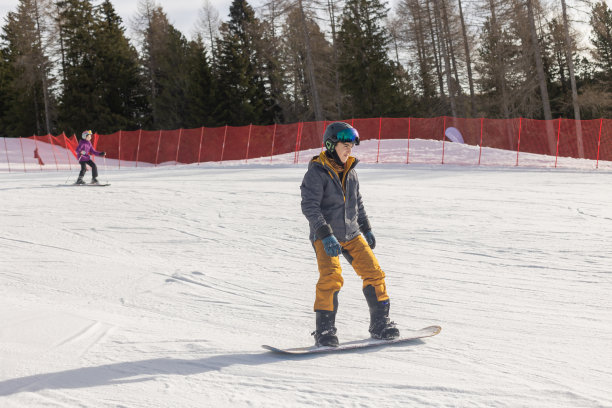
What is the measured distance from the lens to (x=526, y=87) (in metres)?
28.8

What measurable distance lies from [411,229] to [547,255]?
2377mm

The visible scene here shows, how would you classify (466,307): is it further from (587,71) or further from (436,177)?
(587,71)

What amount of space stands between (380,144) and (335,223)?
792 inches

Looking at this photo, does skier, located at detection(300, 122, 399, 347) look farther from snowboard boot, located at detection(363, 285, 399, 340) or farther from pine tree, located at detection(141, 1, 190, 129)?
pine tree, located at detection(141, 1, 190, 129)

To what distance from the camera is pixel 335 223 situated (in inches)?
→ 159

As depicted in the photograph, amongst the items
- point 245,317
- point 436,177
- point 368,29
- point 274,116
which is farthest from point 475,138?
point 245,317

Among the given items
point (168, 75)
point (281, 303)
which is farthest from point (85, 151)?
point (168, 75)

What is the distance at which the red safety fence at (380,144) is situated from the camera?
21375 mm

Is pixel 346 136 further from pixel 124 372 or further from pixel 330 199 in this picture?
pixel 124 372

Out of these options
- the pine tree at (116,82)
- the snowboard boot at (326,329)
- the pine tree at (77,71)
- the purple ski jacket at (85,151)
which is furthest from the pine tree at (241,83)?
the snowboard boot at (326,329)

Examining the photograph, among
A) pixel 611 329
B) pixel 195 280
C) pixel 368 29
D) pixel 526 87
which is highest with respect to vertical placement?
pixel 368 29

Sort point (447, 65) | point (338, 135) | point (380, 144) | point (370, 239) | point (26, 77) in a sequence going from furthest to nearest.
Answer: point (26, 77)
point (447, 65)
point (380, 144)
point (370, 239)
point (338, 135)

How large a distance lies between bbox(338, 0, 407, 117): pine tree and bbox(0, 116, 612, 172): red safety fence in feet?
41.3

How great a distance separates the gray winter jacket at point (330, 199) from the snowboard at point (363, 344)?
0.74 m
